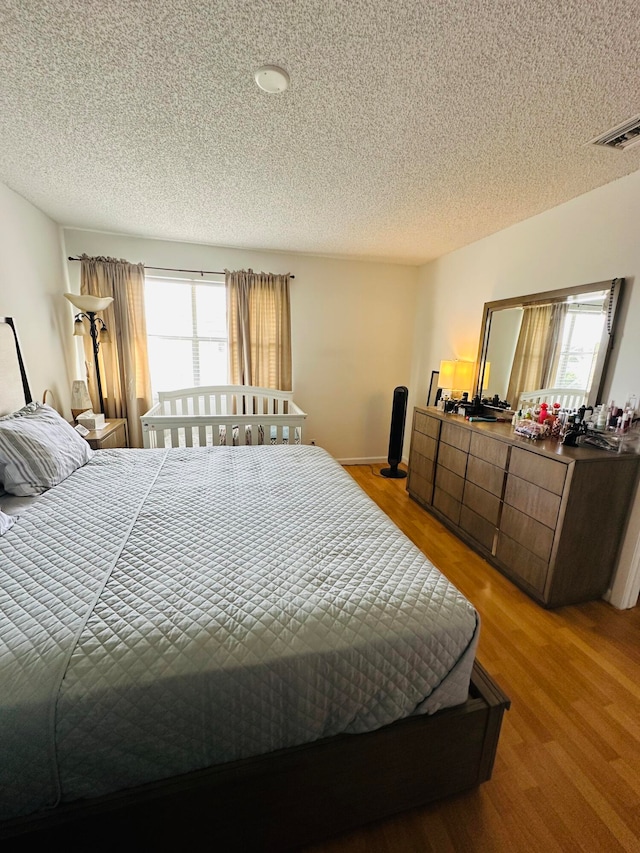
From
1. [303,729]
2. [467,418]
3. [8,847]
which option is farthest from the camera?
[467,418]

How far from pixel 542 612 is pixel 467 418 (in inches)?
55.3

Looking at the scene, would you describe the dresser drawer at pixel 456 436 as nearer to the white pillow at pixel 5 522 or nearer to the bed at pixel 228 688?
the bed at pixel 228 688

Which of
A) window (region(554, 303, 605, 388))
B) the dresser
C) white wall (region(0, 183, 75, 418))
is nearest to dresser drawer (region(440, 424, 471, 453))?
the dresser

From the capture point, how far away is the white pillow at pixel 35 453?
5.24 ft

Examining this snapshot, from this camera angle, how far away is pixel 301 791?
92 cm

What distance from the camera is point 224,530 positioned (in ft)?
4.49

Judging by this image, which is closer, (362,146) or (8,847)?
(8,847)

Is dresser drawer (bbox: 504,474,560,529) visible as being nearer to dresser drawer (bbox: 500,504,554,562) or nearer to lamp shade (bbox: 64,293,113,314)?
dresser drawer (bbox: 500,504,554,562)

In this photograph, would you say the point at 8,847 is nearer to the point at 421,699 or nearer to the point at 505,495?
the point at 421,699

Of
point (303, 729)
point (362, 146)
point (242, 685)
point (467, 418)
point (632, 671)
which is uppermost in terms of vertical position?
point (362, 146)

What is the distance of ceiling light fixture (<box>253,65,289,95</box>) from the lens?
126 centimetres

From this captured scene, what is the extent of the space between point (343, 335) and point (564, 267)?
2248 mm

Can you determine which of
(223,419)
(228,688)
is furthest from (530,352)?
(228,688)

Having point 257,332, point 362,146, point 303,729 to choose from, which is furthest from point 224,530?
point 257,332
